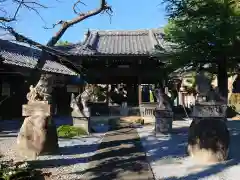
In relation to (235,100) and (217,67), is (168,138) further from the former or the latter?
(235,100)

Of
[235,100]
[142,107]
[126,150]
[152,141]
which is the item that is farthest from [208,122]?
[235,100]

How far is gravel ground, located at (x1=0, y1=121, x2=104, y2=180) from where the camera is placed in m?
6.08

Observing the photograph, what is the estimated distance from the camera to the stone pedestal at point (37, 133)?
751cm

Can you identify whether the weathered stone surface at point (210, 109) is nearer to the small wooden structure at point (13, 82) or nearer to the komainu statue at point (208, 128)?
the komainu statue at point (208, 128)

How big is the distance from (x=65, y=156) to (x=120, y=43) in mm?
12280

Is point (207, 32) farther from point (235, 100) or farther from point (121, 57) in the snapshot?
point (235, 100)

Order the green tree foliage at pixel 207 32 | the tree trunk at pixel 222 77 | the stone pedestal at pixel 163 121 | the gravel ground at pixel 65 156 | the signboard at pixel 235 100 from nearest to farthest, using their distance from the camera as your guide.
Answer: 1. the gravel ground at pixel 65 156
2. the green tree foliage at pixel 207 32
3. the tree trunk at pixel 222 77
4. the stone pedestal at pixel 163 121
5. the signboard at pixel 235 100

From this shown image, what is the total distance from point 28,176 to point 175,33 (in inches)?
346

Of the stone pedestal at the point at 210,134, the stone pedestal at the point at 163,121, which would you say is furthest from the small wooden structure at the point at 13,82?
the stone pedestal at the point at 210,134

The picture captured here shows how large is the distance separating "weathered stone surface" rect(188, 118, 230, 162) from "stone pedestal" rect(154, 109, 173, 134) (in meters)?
4.71

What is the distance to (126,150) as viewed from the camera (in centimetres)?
823

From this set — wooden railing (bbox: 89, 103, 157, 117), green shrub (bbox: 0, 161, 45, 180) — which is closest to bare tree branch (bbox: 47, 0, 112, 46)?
green shrub (bbox: 0, 161, 45, 180)

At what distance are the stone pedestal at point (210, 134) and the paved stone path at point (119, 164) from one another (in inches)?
52.5

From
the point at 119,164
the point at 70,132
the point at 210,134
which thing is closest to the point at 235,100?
the point at 70,132
